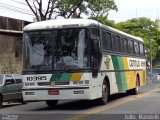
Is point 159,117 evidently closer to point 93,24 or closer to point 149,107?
point 149,107

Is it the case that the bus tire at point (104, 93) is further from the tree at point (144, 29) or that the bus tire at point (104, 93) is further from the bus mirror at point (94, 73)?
the tree at point (144, 29)

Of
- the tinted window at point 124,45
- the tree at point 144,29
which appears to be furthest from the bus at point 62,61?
the tree at point 144,29

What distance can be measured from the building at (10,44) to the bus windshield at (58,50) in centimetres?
1306

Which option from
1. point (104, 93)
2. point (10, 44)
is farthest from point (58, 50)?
point (10, 44)

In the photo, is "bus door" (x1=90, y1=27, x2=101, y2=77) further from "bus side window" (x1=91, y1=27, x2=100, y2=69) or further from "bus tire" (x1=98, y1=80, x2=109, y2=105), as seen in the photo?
"bus tire" (x1=98, y1=80, x2=109, y2=105)

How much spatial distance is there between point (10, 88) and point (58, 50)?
4494 mm

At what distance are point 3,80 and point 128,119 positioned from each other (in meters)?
7.97

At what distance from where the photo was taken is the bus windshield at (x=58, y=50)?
16703mm

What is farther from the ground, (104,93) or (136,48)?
(136,48)

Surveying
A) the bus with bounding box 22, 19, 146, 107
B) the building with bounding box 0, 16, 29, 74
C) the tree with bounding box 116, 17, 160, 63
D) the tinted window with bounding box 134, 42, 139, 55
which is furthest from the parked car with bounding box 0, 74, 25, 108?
the tree with bounding box 116, 17, 160, 63

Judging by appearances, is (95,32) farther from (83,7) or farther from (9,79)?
(83,7)

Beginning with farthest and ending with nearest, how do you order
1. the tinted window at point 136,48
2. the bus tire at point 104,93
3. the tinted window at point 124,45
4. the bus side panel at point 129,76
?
the tinted window at point 136,48 → the bus side panel at point 129,76 → the tinted window at point 124,45 → the bus tire at point 104,93

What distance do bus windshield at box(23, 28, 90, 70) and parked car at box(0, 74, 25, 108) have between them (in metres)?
3.20

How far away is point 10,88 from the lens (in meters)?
20.5
